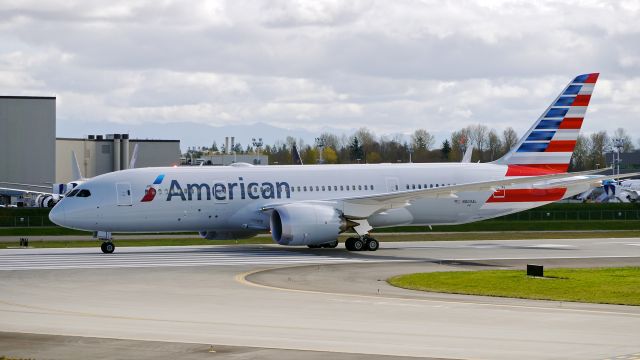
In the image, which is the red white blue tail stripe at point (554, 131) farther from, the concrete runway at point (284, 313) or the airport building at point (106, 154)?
the airport building at point (106, 154)

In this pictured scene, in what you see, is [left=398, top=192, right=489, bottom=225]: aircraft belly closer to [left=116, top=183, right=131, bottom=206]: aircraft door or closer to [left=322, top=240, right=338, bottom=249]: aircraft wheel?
[left=322, top=240, right=338, bottom=249]: aircraft wheel

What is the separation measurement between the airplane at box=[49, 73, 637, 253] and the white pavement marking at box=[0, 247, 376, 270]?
3.88 feet

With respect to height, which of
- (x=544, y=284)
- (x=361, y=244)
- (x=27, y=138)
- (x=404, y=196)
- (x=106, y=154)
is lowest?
(x=544, y=284)

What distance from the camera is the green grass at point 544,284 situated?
29.8 metres

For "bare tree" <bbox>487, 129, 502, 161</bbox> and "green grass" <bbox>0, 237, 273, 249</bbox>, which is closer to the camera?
"green grass" <bbox>0, 237, 273, 249</bbox>

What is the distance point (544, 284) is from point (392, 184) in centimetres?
2082

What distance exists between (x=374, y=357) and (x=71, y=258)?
2881cm

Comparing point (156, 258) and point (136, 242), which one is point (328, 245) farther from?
point (136, 242)

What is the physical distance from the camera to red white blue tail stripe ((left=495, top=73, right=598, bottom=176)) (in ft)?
184

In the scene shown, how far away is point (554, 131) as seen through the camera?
56.3 m

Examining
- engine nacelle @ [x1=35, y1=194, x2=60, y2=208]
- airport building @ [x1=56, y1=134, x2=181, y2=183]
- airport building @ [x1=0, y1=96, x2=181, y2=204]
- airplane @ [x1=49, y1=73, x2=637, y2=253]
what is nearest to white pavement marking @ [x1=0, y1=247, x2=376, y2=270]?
airplane @ [x1=49, y1=73, x2=637, y2=253]

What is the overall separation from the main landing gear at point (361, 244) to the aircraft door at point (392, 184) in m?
3.84

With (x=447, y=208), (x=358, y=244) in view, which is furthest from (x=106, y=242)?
(x=447, y=208)

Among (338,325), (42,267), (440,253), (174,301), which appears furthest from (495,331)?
(440,253)
